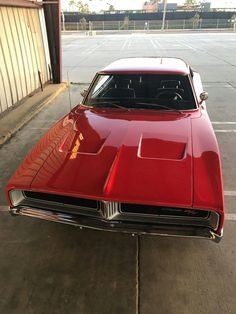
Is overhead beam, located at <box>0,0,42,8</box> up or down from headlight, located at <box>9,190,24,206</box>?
up

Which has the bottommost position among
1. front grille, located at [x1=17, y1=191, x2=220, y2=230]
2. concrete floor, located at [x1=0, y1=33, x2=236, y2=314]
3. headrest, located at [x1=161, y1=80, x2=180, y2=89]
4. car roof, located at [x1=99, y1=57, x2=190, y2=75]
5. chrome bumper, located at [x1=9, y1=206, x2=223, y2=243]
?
concrete floor, located at [x1=0, y1=33, x2=236, y2=314]

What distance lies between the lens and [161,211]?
2488 millimetres

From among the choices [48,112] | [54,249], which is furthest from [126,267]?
[48,112]

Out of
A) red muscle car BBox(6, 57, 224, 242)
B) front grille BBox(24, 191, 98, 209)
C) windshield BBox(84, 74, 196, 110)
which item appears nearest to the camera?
red muscle car BBox(6, 57, 224, 242)

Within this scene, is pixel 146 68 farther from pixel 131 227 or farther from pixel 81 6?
pixel 81 6

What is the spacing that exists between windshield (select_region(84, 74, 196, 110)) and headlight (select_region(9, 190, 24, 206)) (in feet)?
5.96

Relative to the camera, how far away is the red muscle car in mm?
2422

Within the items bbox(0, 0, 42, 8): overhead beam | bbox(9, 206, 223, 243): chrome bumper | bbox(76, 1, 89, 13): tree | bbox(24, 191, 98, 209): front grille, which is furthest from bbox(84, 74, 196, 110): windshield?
bbox(76, 1, 89, 13): tree

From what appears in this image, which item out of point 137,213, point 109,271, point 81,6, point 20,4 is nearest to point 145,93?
point 137,213

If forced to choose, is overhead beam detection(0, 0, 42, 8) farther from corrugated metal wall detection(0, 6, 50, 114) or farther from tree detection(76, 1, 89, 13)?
tree detection(76, 1, 89, 13)

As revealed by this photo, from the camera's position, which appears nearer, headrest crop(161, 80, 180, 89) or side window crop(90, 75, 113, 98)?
headrest crop(161, 80, 180, 89)

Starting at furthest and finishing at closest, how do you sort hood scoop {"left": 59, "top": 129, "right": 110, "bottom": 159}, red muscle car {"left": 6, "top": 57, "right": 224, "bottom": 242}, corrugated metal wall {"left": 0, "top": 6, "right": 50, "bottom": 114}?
corrugated metal wall {"left": 0, "top": 6, "right": 50, "bottom": 114} → hood scoop {"left": 59, "top": 129, "right": 110, "bottom": 159} → red muscle car {"left": 6, "top": 57, "right": 224, "bottom": 242}

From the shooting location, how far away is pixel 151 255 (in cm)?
290

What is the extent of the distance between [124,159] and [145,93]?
1.57m
